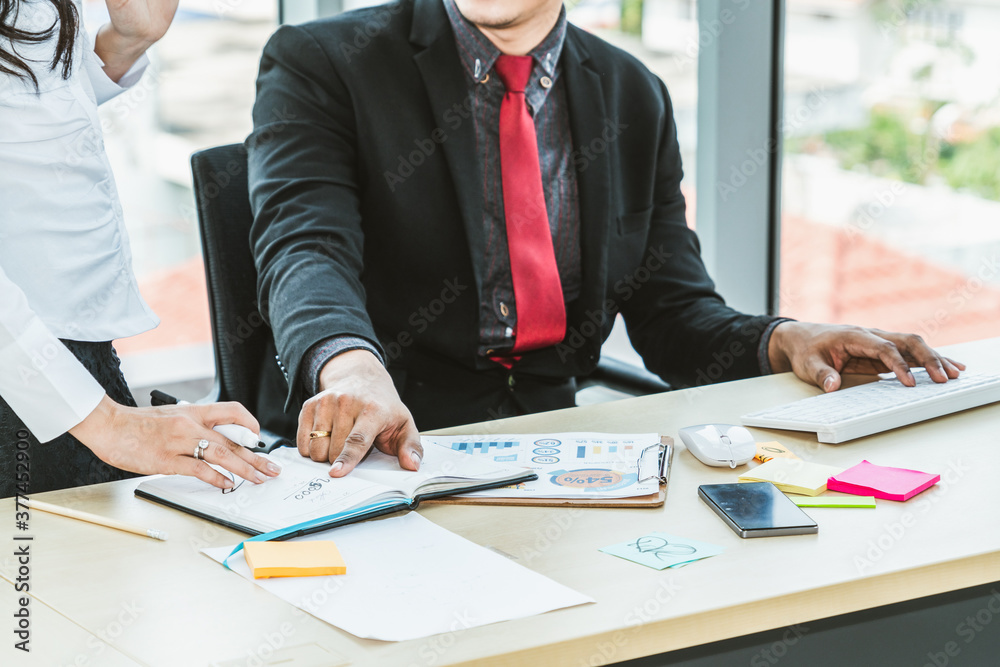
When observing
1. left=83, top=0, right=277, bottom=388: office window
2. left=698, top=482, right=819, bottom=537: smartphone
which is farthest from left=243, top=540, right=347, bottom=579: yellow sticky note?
left=83, top=0, right=277, bottom=388: office window

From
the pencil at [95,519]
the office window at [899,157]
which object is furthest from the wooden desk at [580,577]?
the office window at [899,157]

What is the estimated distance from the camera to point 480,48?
1610mm

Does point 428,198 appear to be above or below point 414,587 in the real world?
above

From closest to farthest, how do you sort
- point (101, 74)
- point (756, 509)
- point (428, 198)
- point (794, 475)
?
point (756, 509), point (794, 475), point (101, 74), point (428, 198)

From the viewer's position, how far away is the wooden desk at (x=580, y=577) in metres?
0.69

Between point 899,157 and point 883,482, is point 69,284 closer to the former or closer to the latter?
point 883,482

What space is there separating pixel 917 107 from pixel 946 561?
5.48 feet

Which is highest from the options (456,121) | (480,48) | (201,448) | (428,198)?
(480,48)

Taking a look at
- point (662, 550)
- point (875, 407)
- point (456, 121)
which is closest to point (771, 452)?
point (875, 407)

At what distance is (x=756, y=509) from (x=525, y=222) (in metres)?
0.80

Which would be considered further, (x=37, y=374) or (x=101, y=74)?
(x=101, y=74)

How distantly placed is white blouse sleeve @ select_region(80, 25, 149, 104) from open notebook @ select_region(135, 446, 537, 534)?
1.94 feet

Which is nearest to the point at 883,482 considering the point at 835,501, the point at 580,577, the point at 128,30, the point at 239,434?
the point at 835,501

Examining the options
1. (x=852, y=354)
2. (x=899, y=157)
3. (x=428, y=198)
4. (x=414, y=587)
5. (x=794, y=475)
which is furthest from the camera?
(x=899, y=157)
